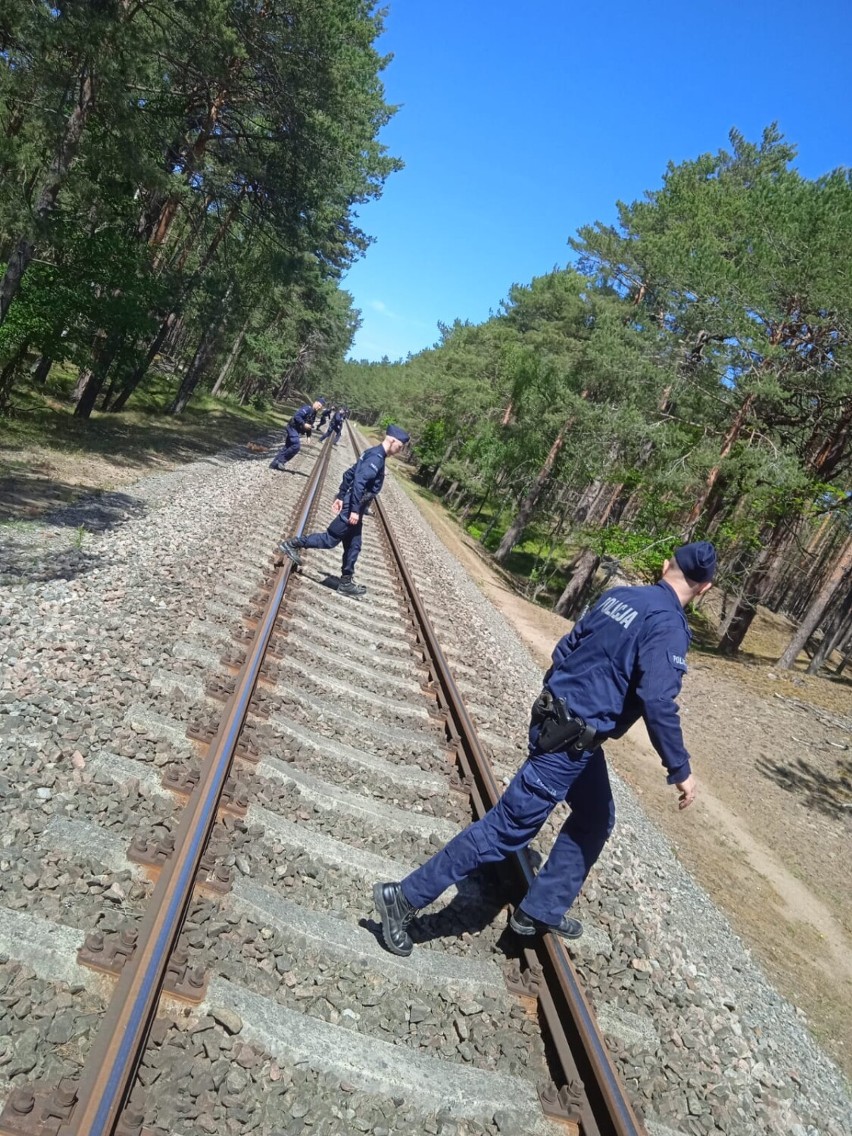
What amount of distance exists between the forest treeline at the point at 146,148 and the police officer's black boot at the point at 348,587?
7.19m

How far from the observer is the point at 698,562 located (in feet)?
11.7

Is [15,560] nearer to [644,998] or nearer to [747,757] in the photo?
[644,998]

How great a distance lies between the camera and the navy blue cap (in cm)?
358

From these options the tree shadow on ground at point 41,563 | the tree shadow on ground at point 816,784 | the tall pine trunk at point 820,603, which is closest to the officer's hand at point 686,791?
the tree shadow on ground at point 41,563

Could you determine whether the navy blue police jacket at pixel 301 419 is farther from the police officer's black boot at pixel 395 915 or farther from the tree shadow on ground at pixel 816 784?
the police officer's black boot at pixel 395 915

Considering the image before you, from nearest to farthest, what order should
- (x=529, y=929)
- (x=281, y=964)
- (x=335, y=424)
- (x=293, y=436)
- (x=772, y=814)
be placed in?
(x=281, y=964), (x=529, y=929), (x=772, y=814), (x=293, y=436), (x=335, y=424)

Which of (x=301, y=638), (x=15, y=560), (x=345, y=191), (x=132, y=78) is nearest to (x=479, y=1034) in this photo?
(x=301, y=638)

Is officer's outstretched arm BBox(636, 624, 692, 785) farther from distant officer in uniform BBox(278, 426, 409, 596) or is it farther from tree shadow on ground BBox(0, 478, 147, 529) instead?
tree shadow on ground BBox(0, 478, 147, 529)

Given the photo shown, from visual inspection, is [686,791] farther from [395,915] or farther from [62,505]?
[62,505]

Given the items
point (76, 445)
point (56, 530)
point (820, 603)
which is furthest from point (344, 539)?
point (820, 603)

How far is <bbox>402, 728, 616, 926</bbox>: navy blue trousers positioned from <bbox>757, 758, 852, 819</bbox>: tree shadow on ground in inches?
312

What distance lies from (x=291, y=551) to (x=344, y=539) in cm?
70

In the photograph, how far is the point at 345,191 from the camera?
73.6ft

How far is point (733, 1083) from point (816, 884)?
510cm
